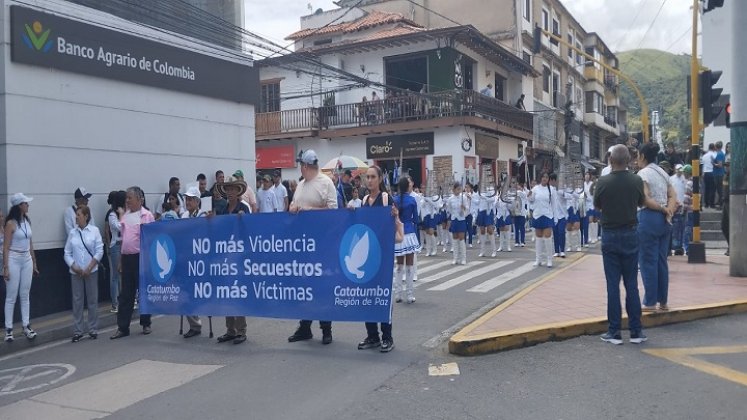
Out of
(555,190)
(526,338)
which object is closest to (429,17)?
(555,190)

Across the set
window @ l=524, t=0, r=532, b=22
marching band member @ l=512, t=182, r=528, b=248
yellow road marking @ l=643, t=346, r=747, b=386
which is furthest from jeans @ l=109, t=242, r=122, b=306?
window @ l=524, t=0, r=532, b=22

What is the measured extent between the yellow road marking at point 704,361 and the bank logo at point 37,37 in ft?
30.7

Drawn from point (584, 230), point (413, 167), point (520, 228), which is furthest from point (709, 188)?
point (413, 167)

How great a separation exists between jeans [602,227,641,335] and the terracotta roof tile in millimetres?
24077

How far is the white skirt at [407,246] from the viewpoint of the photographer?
30.8ft

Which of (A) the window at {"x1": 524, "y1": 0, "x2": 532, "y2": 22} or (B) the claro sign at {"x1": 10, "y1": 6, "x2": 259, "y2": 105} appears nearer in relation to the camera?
(B) the claro sign at {"x1": 10, "y1": 6, "x2": 259, "y2": 105}

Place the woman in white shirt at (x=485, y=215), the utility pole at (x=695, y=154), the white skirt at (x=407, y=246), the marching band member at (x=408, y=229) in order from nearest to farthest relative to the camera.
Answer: the white skirt at (x=407, y=246), the marching band member at (x=408, y=229), the utility pole at (x=695, y=154), the woman in white shirt at (x=485, y=215)

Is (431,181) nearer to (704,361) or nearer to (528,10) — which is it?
(528,10)

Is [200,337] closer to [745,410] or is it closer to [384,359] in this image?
[384,359]

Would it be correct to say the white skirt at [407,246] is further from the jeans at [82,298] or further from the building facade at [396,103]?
the building facade at [396,103]

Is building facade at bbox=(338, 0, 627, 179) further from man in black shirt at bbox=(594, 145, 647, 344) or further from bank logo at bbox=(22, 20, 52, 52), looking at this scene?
man in black shirt at bbox=(594, 145, 647, 344)

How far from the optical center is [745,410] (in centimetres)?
477

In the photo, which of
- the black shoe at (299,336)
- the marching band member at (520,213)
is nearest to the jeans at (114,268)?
the black shoe at (299,336)

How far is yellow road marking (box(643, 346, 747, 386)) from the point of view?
5605 mm
